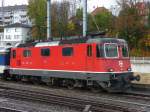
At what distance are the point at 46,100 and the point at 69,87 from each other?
5990mm

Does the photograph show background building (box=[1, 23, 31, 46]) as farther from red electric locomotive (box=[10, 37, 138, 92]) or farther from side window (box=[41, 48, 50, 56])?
side window (box=[41, 48, 50, 56])

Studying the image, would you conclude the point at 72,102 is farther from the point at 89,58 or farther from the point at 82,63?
the point at 82,63

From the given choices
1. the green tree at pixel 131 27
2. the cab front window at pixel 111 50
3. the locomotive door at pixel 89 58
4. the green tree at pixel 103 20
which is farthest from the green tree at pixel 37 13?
the cab front window at pixel 111 50

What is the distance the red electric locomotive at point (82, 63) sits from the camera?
21.4 m

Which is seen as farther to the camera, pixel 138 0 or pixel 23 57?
pixel 138 0

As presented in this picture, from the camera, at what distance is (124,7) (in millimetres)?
69562

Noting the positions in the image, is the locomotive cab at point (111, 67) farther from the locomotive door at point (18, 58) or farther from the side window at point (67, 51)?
the locomotive door at point (18, 58)

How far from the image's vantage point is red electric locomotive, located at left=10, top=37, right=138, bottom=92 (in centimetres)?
2138

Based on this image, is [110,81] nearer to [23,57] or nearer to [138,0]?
[23,57]

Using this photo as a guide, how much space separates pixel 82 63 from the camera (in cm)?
2269

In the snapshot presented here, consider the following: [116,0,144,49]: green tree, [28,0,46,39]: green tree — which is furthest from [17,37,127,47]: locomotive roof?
[28,0,46,39]: green tree

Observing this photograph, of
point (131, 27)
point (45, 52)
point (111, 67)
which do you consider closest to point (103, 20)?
point (131, 27)

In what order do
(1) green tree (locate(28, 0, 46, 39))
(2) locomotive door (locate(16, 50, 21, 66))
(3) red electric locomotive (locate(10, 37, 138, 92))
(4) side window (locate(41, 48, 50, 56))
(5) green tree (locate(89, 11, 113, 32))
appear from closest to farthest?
(3) red electric locomotive (locate(10, 37, 138, 92)) < (4) side window (locate(41, 48, 50, 56)) < (2) locomotive door (locate(16, 50, 21, 66)) < (5) green tree (locate(89, 11, 113, 32)) < (1) green tree (locate(28, 0, 46, 39))

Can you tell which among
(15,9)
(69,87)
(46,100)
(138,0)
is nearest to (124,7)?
(138,0)
